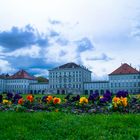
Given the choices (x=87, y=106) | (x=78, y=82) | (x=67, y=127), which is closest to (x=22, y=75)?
(x=78, y=82)

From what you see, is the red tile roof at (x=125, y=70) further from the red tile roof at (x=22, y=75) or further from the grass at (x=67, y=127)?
the grass at (x=67, y=127)

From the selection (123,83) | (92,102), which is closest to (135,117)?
(92,102)

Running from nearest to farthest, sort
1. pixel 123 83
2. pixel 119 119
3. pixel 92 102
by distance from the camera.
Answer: pixel 119 119, pixel 92 102, pixel 123 83

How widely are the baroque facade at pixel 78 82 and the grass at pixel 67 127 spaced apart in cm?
10551

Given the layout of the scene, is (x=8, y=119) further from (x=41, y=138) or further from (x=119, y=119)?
(x=119, y=119)

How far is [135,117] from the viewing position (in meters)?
6.08

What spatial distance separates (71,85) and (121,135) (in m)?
118

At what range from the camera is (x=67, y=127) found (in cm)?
550

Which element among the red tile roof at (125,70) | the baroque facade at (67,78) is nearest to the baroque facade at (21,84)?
the baroque facade at (67,78)

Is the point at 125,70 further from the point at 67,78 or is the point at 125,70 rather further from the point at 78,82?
the point at 67,78

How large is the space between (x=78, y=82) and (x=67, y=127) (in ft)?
382

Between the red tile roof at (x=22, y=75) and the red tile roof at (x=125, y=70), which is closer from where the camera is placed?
the red tile roof at (x=125, y=70)

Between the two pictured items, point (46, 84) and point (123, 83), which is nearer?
point (123, 83)

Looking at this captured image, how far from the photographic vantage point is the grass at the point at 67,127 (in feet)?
15.9
